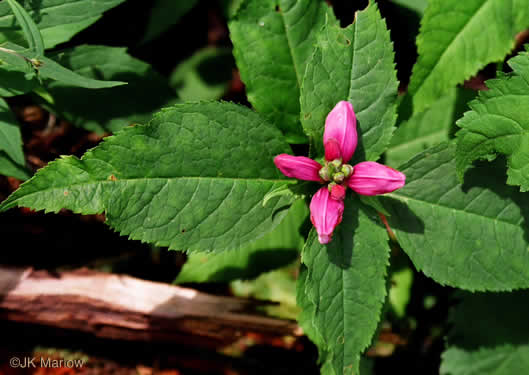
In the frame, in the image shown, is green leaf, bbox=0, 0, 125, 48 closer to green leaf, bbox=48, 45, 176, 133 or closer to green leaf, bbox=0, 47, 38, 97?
green leaf, bbox=0, 47, 38, 97

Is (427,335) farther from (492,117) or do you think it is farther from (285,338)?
(492,117)

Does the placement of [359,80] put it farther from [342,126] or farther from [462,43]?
[462,43]

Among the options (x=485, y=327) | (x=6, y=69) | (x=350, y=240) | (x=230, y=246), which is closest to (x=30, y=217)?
(x=6, y=69)

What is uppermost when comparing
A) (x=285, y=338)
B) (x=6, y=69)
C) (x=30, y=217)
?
(x=6, y=69)

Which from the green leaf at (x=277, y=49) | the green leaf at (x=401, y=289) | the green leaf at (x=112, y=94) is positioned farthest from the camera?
the green leaf at (x=401, y=289)

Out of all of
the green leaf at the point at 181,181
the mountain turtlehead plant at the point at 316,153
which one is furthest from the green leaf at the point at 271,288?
the green leaf at the point at 181,181

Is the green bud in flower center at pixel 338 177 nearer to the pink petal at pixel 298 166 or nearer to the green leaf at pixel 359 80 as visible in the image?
the pink petal at pixel 298 166

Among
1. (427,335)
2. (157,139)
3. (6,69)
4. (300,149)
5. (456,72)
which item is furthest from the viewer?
(427,335)
